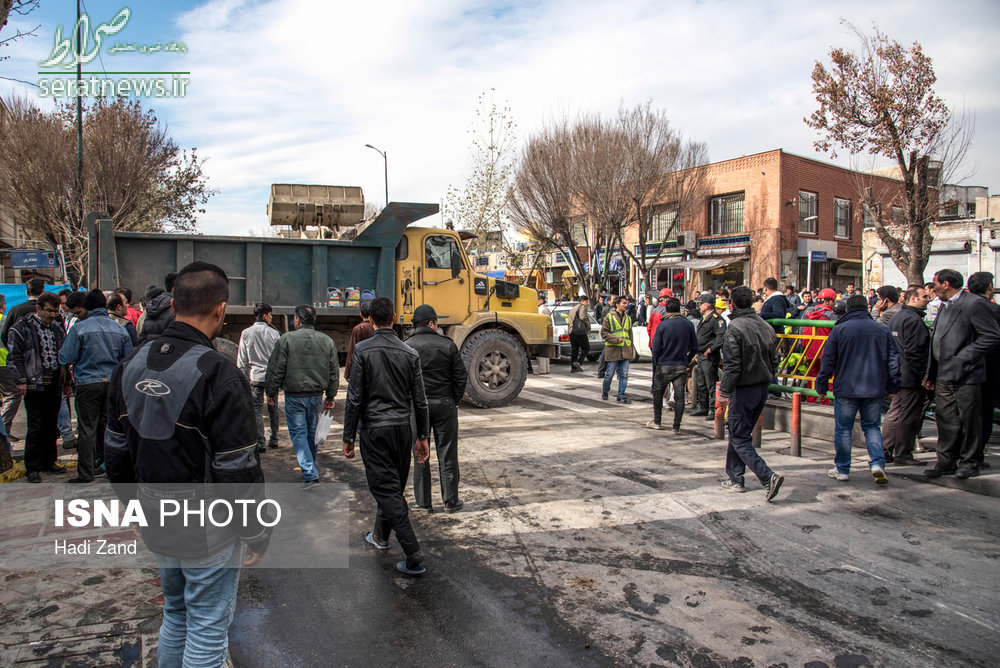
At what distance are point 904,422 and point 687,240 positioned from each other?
2455cm

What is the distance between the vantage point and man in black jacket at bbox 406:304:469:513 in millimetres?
5184

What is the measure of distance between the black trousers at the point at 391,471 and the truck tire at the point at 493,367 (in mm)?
5912

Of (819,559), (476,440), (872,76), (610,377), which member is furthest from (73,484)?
(872,76)

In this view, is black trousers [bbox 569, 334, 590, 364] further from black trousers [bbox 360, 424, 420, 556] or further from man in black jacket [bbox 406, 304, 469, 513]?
black trousers [bbox 360, 424, 420, 556]

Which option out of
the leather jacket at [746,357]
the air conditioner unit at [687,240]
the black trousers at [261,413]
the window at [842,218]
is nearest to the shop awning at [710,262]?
the air conditioner unit at [687,240]

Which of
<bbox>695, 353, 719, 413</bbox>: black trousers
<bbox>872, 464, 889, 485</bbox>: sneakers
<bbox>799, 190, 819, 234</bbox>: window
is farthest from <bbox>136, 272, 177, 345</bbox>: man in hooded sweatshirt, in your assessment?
<bbox>799, 190, 819, 234</bbox>: window

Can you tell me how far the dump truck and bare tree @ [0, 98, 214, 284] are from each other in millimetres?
13134

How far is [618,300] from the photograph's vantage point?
1148 centimetres

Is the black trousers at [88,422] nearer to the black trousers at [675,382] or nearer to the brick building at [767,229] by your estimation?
the black trousers at [675,382]

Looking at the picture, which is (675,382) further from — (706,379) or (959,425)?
(959,425)

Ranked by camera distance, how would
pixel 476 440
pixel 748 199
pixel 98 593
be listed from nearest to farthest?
1. pixel 98 593
2. pixel 476 440
3. pixel 748 199

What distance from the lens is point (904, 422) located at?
273 inches

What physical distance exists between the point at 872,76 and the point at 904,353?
1202 centimetres

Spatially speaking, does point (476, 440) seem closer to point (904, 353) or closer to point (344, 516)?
point (344, 516)
